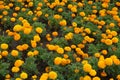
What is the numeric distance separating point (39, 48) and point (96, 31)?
1170 millimetres

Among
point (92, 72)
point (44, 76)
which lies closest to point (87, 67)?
point (92, 72)

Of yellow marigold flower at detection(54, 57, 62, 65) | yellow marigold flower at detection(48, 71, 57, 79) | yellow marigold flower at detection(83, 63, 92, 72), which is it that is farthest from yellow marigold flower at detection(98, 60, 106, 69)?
yellow marigold flower at detection(48, 71, 57, 79)

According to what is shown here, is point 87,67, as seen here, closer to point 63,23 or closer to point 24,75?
point 24,75

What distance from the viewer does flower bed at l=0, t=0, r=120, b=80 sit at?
17.0 ft

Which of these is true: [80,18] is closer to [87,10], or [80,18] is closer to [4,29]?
[87,10]

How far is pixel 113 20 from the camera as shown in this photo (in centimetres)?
645

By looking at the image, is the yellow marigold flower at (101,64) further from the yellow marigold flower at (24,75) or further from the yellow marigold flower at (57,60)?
the yellow marigold flower at (24,75)

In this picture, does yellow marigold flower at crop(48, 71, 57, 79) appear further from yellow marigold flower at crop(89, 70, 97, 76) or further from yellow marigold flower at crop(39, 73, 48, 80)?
yellow marigold flower at crop(89, 70, 97, 76)

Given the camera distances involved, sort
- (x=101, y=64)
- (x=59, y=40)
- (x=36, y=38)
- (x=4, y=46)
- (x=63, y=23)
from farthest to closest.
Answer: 1. (x=63, y=23)
2. (x=59, y=40)
3. (x=36, y=38)
4. (x=4, y=46)
5. (x=101, y=64)

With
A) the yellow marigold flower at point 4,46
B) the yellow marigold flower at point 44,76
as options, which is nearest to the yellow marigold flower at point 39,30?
the yellow marigold flower at point 4,46

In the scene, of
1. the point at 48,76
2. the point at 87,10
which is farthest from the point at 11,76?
the point at 87,10

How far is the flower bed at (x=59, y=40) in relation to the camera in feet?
17.0

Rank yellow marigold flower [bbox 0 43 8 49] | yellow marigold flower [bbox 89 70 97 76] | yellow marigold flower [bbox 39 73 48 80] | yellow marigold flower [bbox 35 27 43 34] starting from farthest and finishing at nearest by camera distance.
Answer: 1. yellow marigold flower [bbox 35 27 43 34]
2. yellow marigold flower [bbox 0 43 8 49]
3. yellow marigold flower [bbox 89 70 97 76]
4. yellow marigold flower [bbox 39 73 48 80]

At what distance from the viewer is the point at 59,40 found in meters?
5.74
